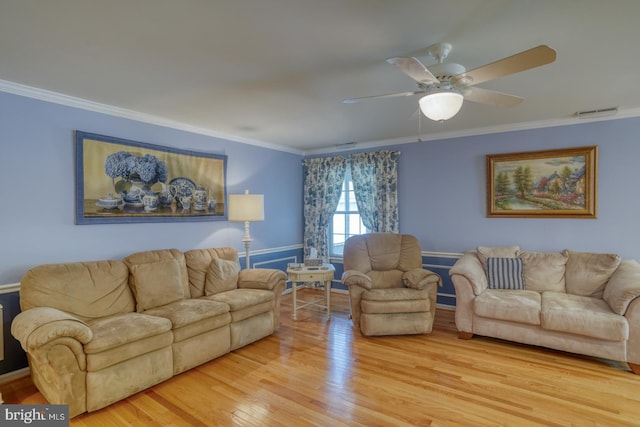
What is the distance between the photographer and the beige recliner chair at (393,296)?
3527 mm

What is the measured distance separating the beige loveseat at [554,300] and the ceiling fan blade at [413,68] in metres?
2.31

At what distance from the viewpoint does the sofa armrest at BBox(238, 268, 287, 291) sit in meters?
3.65

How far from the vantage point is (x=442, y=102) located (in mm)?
1972

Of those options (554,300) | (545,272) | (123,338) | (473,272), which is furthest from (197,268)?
(545,272)

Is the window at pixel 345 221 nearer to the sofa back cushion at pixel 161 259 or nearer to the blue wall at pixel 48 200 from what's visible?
the blue wall at pixel 48 200

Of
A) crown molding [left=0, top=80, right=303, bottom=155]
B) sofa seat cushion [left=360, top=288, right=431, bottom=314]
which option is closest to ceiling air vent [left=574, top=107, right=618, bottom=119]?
sofa seat cushion [left=360, top=288, right=431, bottom=314]

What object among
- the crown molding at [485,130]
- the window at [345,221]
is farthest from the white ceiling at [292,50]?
the window at [345,221]

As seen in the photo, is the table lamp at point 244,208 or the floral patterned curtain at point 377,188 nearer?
the table lamp at point 244,208

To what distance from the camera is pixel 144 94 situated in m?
2.92

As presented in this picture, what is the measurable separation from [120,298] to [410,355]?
8.95ft

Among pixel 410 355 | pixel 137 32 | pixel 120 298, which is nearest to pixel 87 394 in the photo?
pixel 120 298

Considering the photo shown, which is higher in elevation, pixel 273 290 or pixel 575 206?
pixel 575 206

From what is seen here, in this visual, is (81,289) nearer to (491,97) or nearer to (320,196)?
(491,97)

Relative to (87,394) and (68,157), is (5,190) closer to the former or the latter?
(68,157)
